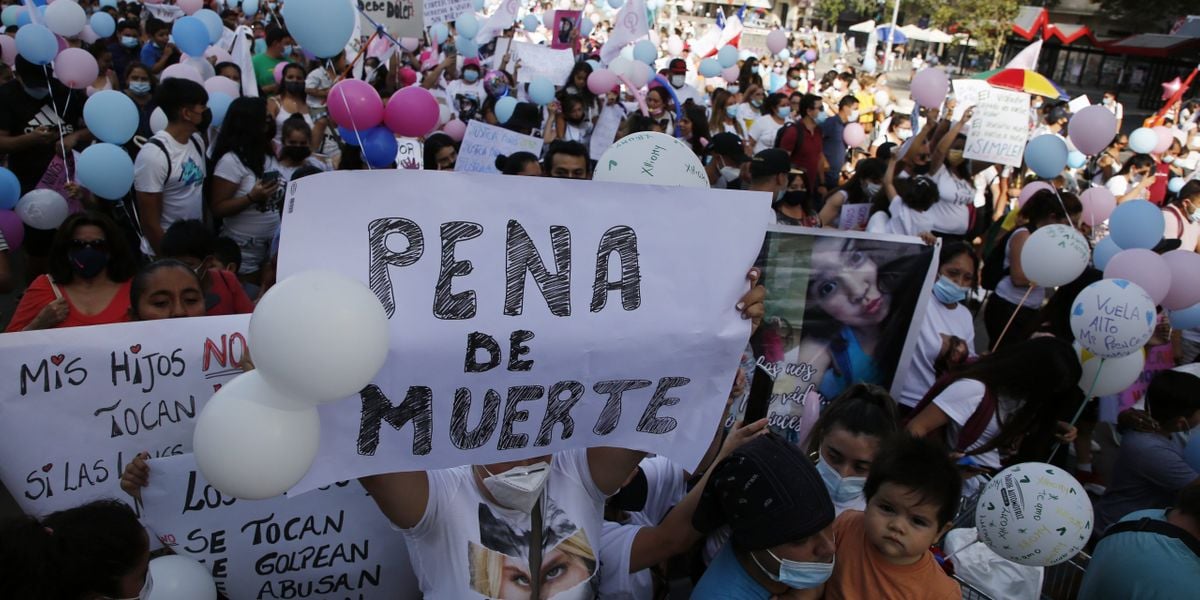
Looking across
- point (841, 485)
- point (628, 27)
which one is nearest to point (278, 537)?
point (841, 485)

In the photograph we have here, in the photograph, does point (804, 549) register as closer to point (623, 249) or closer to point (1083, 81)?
point (623, 249)

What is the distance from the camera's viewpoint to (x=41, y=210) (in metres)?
4.20

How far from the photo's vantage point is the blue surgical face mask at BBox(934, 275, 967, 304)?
13.0 ft

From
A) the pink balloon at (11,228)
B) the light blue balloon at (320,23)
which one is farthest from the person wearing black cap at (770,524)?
the pink balloon at (11,228)

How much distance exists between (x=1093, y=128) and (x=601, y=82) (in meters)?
4.21

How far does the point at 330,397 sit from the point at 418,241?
43cm

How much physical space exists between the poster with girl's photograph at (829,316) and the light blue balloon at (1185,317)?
1.88 m

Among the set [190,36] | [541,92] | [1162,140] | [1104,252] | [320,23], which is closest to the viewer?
[320,23]

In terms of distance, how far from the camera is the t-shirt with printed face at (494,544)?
6.67 feet

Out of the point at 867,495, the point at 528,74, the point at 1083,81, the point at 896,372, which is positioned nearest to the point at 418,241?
the point at 867,495

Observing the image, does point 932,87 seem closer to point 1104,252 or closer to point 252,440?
point 1104,252

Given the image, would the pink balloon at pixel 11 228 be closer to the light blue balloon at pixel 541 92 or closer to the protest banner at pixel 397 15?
the protest banner at pixel 397 15

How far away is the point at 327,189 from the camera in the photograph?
5.69 feet

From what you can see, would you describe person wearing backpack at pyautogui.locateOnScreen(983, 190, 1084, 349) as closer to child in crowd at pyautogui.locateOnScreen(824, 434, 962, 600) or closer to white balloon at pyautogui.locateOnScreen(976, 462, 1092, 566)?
white balloon at pyautogui.locateOnScreen(976, 462, 1092, 566)
